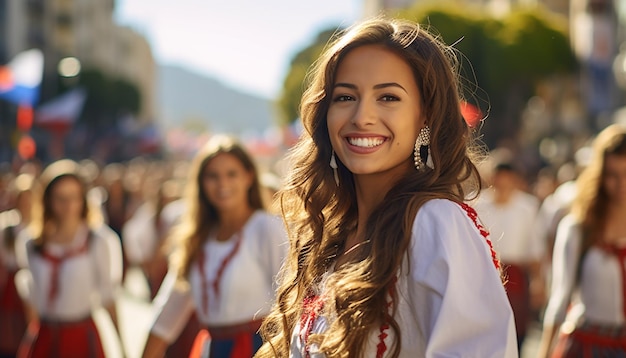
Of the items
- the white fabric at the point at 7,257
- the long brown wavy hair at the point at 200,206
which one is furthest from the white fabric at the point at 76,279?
the white fabric at the point at 7,257

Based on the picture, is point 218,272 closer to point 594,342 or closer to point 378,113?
point 594,342

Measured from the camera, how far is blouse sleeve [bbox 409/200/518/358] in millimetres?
2400

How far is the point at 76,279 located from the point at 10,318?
2.24 meters

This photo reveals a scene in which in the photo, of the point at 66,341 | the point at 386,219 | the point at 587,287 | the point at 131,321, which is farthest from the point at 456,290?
the point at 131,321

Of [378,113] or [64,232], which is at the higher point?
[378,113]

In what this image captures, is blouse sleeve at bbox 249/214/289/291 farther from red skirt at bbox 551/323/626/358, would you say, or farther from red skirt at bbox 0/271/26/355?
red skirt at bbox 0/271/26/355

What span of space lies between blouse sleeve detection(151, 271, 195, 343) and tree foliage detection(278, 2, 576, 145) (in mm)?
38186

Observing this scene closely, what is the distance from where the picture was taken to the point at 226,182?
18.3ft

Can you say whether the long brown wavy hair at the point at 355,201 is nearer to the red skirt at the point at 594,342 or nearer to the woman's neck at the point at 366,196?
the woman's neck at the point at 366,196

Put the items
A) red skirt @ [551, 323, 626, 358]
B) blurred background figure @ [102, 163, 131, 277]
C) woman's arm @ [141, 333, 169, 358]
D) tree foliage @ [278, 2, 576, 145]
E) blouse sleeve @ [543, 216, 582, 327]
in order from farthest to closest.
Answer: tree foliage @ [278, 2, 576, 145] < blurred background figure @ [102, 163, 131, 277] < blouse sleeve @ [543, 216, 582, 327] < red skirt @ [551, 323, 626, 358] < woman's arm @ [141, 333, 169, 358]

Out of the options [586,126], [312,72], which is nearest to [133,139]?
[586,126]

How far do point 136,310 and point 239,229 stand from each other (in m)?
9.82

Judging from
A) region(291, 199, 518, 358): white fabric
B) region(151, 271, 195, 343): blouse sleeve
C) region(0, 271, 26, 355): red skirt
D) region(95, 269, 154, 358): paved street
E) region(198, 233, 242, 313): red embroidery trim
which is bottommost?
region(95, 269, 154, 358): paved street

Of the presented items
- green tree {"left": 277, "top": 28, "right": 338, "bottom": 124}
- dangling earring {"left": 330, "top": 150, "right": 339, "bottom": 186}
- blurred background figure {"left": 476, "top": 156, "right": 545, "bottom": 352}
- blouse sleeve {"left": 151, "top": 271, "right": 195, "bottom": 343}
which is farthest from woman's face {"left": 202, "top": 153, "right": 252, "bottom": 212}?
green tree {"left": 277, "top": 28, "right": 338, "bottom": 124}
